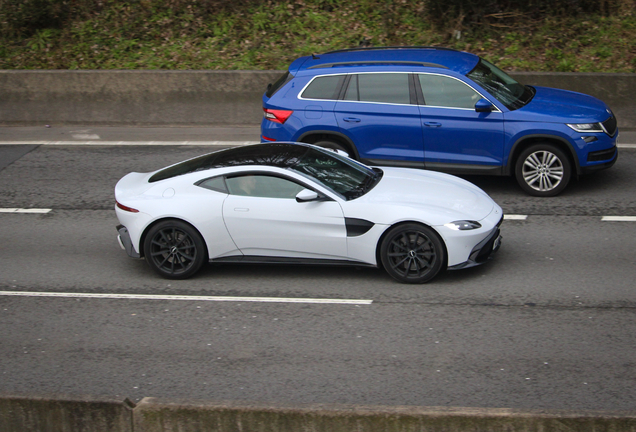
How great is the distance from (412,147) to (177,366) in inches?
210

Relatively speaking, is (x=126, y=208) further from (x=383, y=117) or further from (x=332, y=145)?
(x=383, y=117)

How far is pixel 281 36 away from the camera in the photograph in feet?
54.0

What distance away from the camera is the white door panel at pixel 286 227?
7523 mm

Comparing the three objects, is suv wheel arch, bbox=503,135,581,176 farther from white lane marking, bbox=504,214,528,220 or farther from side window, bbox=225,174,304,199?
side window, bbox=225,174,304,199

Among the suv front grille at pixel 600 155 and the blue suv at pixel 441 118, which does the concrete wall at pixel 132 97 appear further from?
the suv front grille at pixel 600 155

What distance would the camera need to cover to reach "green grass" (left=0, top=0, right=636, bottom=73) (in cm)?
1505

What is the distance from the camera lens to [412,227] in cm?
735

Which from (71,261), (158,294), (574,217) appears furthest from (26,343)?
(574,217)

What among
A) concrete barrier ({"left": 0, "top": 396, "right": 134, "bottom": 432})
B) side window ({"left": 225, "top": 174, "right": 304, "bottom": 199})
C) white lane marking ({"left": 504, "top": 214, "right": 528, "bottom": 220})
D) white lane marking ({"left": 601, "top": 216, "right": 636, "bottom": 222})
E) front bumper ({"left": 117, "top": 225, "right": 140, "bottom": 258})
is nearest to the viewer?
concrete barrier ({"left": 0, "top": 396, "right": 134, "bottom": 432})

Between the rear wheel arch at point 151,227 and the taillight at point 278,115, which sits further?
the taillight at point 278,115

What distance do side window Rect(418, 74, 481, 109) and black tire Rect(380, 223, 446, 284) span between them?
3277 millimetres

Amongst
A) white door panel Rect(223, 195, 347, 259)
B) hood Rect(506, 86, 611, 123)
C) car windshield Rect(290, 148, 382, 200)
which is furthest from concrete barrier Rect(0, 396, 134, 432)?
hood Rect(506, 86, 611, 123)

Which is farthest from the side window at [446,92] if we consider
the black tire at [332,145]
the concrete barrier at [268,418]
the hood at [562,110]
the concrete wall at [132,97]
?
the concrete barrier at [268,418]

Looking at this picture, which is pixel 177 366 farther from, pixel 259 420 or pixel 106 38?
pixel 106 38
